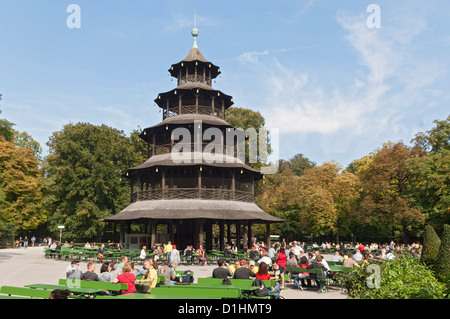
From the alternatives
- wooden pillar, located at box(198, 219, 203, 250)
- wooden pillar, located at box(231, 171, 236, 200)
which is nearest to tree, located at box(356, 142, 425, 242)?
wooden pillar, located at box(231, 171, 236, 200)

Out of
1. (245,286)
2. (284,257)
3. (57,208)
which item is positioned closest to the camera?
(245,286)

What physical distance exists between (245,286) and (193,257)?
1619 centimetres

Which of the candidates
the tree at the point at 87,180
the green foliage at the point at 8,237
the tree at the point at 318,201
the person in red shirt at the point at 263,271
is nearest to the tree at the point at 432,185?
the tree at the point at 318,201

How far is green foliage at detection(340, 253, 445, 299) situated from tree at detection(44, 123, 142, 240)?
38930 mm

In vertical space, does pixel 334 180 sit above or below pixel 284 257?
above

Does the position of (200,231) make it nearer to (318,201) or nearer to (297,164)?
(318,201)

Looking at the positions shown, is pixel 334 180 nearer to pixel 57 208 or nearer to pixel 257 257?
pixel 257 257

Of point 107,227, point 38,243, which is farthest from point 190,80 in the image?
point 38,243

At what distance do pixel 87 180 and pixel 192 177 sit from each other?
62.5 ft

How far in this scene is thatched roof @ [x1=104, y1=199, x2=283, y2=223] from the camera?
1108 inches

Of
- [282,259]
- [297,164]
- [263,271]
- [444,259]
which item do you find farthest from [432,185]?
[297,164]

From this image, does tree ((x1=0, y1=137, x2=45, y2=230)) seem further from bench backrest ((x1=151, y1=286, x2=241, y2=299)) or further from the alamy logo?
bench backrest ((x1=151, y1=286, x2=241, y2=299))

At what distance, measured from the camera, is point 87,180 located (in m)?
45.4
